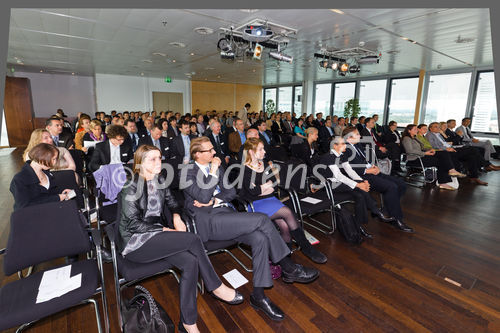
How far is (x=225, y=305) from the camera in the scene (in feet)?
7.64

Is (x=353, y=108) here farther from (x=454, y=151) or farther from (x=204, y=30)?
(x=204, y=30)

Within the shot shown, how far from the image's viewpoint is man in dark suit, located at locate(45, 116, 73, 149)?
421cm

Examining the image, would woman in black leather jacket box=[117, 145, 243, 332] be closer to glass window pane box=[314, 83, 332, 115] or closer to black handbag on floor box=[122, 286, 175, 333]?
black handbag on floor box=[122, 286, 175, 333]

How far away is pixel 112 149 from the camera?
399 cm

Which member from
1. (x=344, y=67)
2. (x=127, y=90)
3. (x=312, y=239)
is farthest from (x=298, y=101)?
(x=312, y=239)

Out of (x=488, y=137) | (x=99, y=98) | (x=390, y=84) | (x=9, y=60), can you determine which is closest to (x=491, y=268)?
A: (x=488, y=137)

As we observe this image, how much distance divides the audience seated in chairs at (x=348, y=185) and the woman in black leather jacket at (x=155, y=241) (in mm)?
2048

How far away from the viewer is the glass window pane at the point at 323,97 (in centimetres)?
1558

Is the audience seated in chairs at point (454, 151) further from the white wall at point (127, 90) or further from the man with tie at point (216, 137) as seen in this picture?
the white wall at point (127, 90)

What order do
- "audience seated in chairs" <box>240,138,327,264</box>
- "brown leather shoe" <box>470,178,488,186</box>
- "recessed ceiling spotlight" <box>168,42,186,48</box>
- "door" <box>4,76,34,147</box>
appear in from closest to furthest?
1. "audience seated in chairs" <box>240,138,327,264</box>
2. "brown leather shoe" <box>470,178,488,186</box>
3. "recessed ceiling spotlight" <box>168,42,186,48</box>
4. "door" <box>4,76,34,147</box>

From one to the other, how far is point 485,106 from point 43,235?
13803 millimetres

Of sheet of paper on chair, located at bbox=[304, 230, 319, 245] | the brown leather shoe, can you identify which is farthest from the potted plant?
sheet of paper on chair, located at bbox=[304, 230, 319, 245]

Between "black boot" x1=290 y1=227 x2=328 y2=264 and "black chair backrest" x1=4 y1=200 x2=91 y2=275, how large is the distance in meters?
1.97

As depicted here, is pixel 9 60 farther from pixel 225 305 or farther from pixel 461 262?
pixel 461 262
